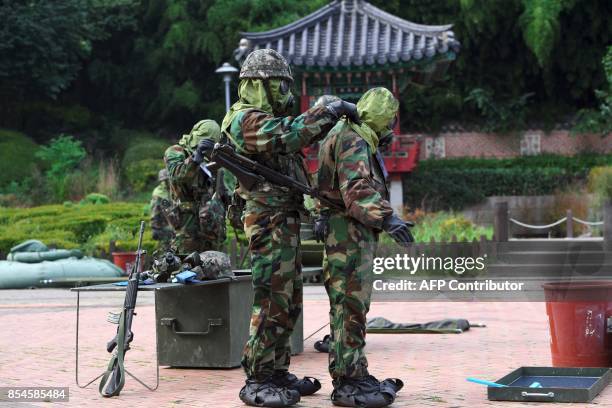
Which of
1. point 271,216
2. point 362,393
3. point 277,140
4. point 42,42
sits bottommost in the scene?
point 362,393

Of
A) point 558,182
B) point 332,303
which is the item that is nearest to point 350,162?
point 332,303

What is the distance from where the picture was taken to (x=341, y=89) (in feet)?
89.4

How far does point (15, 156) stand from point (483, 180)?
12.6 m

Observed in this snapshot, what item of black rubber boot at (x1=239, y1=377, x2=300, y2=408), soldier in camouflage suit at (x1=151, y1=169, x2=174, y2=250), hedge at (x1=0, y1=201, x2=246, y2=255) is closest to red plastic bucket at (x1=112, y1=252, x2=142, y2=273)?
hedge at (x1=0, y1=201, x2=246, y2=255)

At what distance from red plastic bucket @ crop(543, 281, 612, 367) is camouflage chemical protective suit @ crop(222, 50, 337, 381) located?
77.9 inches

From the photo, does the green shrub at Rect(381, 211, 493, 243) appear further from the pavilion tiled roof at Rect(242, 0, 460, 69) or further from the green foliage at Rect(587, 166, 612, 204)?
the pavilion tiled roof at Rect(242, 0, 460, 69)

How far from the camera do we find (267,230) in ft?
22.9

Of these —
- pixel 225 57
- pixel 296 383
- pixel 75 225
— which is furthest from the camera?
pixel 225 57

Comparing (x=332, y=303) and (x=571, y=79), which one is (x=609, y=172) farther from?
(x=332, y=303)

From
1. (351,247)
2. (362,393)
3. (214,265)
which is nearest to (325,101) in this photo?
(351,247)

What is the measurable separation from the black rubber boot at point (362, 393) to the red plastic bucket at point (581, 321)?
1.64 meters

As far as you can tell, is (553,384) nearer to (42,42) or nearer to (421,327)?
(421,327)

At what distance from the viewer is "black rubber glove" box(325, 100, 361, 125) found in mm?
6766

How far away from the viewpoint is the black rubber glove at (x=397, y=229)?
259 inches
